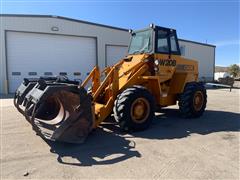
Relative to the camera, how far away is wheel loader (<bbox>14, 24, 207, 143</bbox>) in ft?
16.2

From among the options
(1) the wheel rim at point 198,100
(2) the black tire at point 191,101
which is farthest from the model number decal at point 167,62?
(1) the wheel rim at point 198,100

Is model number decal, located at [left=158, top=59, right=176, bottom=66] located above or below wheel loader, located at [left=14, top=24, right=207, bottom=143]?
above

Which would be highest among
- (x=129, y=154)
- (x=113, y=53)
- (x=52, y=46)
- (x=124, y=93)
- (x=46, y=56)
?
(x=52, y=46)

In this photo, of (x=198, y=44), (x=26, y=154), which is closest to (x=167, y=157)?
(x=26, y=154)

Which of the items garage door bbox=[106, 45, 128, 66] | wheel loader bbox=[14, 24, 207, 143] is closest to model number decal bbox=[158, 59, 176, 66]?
wheel loader bbox=[14, 24, 207, 143]

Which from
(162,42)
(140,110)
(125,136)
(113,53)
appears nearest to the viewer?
(125,136)

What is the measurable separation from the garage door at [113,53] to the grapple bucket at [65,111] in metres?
16.0

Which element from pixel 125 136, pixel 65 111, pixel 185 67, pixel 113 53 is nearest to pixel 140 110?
pixel 125 136

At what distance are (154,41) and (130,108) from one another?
2422mm

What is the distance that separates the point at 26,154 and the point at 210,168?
3.44 m

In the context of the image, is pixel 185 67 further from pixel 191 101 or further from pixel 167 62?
pixel 191 101

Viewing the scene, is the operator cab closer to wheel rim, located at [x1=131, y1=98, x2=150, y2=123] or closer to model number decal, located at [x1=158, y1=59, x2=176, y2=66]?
model number decal, located at [x1=158, y1=59, x2=176, y2=66]

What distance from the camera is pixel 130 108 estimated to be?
229 inches

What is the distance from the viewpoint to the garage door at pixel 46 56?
55.9ft
